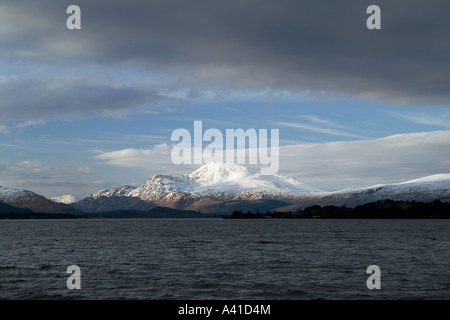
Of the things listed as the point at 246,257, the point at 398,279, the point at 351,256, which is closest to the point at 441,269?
the point at 398,279

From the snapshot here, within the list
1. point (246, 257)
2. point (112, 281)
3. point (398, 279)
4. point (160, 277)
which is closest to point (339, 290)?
point (398, 279)

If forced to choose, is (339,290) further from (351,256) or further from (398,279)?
(351,256)

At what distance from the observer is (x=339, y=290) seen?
59.9 m

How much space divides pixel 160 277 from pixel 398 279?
113 ft

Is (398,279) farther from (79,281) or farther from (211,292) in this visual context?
(79,281)

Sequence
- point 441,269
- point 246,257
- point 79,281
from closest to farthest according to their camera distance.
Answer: point 79,281, point 441,269, point 246,257

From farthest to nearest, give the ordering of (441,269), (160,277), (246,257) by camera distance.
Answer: (246,257), (441,269), (160,277)
